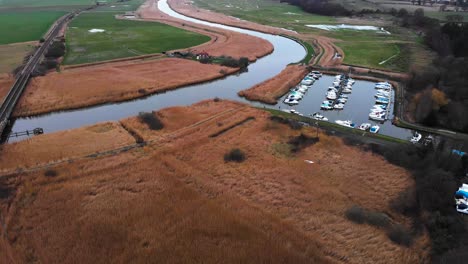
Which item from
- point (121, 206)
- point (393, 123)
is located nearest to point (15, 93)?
point (121, 206)

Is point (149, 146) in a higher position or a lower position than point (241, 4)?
lower

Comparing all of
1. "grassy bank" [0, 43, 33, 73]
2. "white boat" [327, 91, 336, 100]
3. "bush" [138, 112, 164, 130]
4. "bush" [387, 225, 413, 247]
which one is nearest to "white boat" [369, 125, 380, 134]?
"white boat" [327, 91, 336, 100]

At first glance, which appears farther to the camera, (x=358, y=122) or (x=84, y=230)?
(x=358, y=122)

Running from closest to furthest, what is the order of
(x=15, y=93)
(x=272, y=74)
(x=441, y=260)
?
(x=441, y=260), (x=15, y=93), (x=272, y=74)

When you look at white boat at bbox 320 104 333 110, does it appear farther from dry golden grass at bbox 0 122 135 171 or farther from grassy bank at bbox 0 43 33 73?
grassy bank at bbox 0 43 33 73

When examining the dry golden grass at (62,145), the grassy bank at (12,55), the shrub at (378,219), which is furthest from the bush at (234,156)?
the grassy bank at (12,55)

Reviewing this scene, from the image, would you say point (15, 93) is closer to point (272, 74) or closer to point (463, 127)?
point (272, 74)
